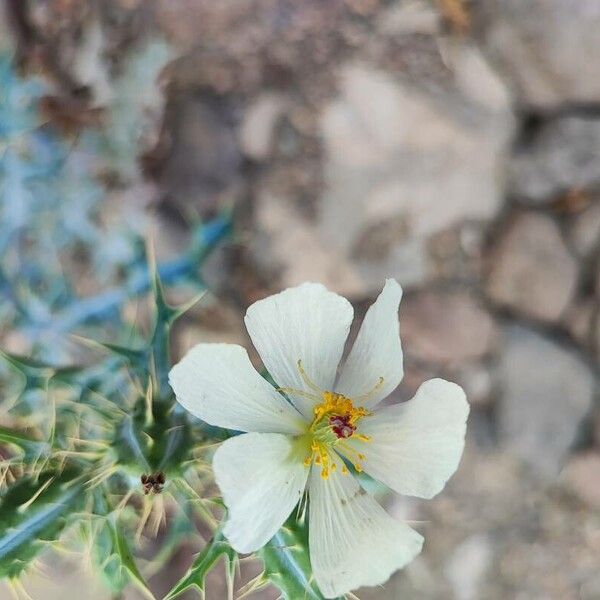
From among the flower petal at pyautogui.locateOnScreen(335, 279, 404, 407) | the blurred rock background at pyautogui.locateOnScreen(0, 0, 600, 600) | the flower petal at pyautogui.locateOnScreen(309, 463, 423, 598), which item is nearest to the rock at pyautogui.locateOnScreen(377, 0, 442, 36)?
the blurred rock background at pyautogui.locateOnScreen(0, 0, 600, 600)

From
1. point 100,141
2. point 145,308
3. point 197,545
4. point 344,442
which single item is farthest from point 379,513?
point 100,141

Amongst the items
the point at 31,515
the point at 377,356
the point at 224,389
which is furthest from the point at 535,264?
the point at 31,515

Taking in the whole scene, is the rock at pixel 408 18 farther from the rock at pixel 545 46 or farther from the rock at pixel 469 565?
the rock at pixel 469 565

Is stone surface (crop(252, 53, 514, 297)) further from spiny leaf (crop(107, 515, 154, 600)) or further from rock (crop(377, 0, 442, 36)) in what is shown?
spiny leaf (crop(107, 515, 154, 600))

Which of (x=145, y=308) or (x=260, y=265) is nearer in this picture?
(x=145, y=308)

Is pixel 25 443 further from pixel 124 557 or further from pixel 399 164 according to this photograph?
pixel 399 164

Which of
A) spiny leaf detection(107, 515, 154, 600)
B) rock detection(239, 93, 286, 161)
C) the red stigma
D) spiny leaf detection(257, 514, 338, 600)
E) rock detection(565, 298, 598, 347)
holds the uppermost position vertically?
the red stigma

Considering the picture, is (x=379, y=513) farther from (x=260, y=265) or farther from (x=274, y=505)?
(x=260, y=265)
